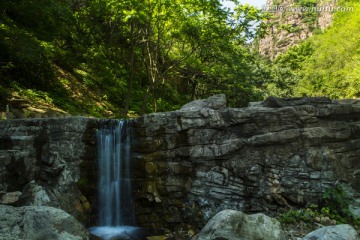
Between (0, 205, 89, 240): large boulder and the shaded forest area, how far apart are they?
7096 mm

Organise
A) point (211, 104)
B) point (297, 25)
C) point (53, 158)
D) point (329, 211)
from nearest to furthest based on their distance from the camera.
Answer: point (329, 211) < point (53, 158) < point (211, 104) < point (297, 25)

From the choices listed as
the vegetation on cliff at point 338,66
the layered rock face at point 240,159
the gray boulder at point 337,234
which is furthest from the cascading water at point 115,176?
the vegetation on cliff at point 338,66

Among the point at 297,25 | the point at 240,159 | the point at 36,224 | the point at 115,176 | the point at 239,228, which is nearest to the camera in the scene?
the point at 36,224

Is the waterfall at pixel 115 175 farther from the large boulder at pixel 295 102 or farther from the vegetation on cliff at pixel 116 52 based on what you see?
the large boulder at pixel 295 102

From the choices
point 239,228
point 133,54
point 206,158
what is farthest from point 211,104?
point 133,54

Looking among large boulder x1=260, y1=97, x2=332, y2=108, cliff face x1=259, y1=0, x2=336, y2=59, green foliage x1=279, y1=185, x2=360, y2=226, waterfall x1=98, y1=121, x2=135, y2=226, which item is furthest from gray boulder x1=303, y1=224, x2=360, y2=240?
cliff face x1=259, y1=0, x2=336, y2=59

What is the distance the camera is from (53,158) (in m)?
10.1

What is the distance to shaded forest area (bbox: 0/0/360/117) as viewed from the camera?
526 inches

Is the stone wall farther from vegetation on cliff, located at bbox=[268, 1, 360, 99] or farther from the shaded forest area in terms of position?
vegetation on cliff, located at bbox=[268, 1, 360, 99]

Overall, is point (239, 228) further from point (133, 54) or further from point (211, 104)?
point (133, 54)

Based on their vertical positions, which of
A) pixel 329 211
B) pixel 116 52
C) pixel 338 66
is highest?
pixel 116 52

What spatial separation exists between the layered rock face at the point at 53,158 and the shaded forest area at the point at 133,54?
325 cm

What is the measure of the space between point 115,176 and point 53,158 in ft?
7.12

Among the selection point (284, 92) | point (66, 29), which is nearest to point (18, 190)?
point (66, 29)
